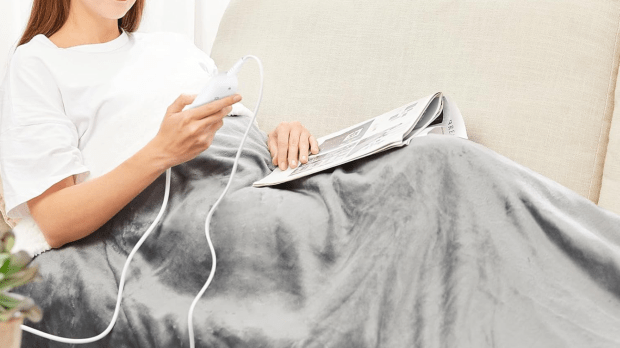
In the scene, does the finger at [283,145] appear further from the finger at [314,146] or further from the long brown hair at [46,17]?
the long brown hair at [46,17]

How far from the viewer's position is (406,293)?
0.73 m

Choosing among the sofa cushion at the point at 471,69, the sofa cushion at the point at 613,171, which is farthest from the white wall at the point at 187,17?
the sofa cushion at the point at 613,171

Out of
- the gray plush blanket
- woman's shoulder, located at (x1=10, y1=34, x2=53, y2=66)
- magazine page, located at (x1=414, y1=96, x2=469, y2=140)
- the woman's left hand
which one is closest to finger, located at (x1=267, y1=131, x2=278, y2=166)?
the woman's left hand

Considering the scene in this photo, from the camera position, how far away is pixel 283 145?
1065mm

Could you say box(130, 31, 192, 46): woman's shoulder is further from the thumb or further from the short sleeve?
the thumb

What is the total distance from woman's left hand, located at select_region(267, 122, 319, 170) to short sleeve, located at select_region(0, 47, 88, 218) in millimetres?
322

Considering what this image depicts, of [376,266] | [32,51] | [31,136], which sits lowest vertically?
[376,266]

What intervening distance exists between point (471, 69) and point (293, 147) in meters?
0.44

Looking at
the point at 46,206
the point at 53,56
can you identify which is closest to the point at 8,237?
the point at 46,206

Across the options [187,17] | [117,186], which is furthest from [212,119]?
[187,17]

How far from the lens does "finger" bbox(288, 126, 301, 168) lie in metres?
1.01

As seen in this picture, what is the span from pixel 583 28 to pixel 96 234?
101cm

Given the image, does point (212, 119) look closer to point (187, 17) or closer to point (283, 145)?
point (283, 145)

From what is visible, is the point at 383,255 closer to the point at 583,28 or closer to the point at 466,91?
the point at 466,91
